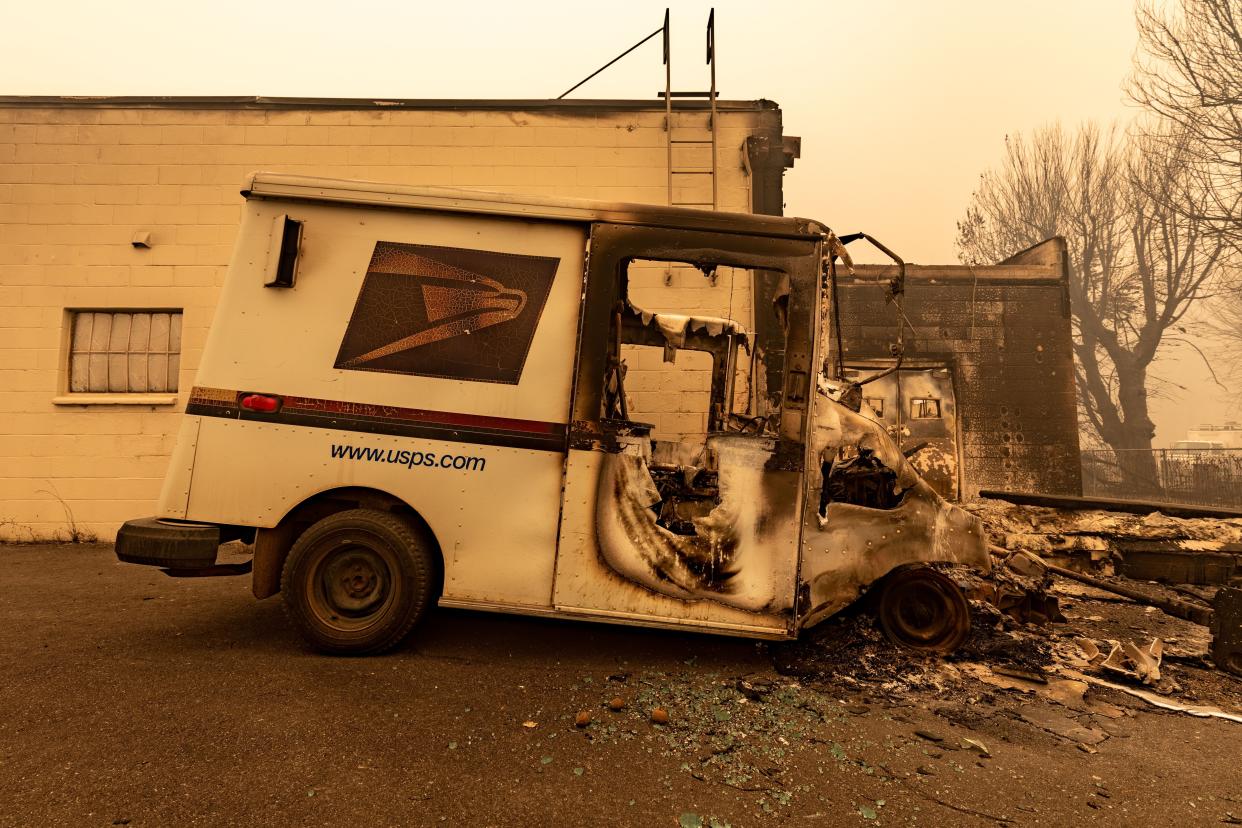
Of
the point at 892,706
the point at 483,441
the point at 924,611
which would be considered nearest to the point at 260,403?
the point at 483,441

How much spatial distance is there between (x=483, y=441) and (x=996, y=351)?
9.79 m

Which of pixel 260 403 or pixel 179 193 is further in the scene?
pixel 179 193

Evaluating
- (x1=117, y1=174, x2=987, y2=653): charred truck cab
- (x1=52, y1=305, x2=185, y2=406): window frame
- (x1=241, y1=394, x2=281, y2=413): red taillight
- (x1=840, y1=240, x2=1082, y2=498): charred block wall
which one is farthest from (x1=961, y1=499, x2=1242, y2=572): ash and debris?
(x1=52, y1=305, x2=185, y2=406): window frame

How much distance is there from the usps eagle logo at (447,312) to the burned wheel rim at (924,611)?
2.71m

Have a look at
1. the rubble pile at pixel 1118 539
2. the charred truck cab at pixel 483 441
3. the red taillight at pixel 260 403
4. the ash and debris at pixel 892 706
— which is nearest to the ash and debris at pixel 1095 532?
the rubble pile at pixel 1118 539

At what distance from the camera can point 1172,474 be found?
1744cm

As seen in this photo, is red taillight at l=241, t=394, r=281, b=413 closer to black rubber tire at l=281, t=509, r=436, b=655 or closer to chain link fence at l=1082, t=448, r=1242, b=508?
black rubber tire at l=281, t=509, r=436, b=655

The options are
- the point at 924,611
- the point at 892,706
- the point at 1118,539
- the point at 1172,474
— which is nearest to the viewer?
the point at 892,706

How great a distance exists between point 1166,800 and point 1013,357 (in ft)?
30.2

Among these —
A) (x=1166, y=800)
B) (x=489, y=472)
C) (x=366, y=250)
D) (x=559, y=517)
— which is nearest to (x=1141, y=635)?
(x=1166, y=800)

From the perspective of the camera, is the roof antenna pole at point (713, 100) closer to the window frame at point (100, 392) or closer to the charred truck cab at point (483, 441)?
the charred truck cab at point (483, 441)

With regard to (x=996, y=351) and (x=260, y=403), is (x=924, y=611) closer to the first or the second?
(x=260, y=403)

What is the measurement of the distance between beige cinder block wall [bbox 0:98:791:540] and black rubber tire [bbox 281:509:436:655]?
393cm

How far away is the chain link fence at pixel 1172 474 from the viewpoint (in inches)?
640
